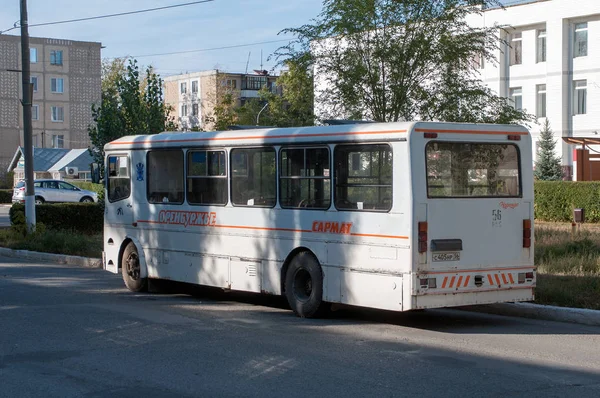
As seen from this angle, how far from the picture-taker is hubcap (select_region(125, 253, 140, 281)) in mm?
15243

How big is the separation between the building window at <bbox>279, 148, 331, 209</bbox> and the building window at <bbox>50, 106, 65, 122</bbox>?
73.8m

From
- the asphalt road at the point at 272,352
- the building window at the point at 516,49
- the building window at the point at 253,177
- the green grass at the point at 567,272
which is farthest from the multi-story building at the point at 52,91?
the asphalt road at the point at 272,352

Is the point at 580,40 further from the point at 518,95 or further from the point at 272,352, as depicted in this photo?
the point at 272,352

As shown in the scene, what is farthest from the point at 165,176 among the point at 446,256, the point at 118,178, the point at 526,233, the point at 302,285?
the point at 526,233

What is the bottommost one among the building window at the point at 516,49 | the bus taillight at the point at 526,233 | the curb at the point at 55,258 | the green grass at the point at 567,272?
the curb at the point at 55,258

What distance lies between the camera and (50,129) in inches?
3265

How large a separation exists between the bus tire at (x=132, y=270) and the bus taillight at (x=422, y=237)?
6.13 metres

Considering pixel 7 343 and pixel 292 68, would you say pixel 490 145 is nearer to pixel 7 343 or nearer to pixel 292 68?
pixel 7 343

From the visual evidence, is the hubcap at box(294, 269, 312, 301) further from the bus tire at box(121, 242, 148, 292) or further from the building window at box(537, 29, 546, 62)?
the building window at box(537, 29, 546, 62)

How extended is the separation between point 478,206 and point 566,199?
23.2m

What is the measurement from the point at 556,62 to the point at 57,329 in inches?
1454

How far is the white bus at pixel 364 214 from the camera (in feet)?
35.6

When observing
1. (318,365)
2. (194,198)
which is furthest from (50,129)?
(318,365)

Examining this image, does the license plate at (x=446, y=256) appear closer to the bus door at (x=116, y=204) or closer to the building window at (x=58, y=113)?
the bus door at (x=116, y=204)
